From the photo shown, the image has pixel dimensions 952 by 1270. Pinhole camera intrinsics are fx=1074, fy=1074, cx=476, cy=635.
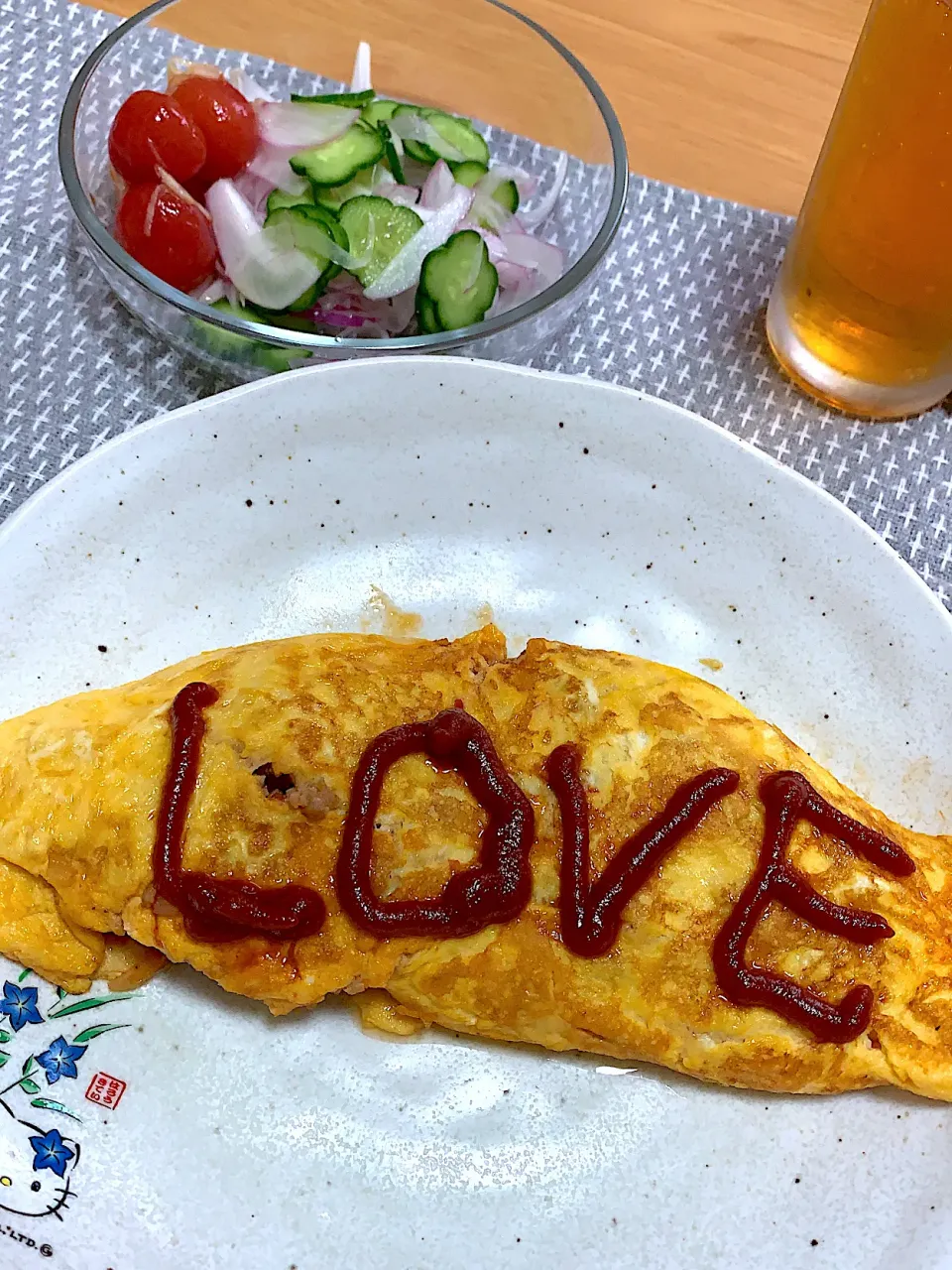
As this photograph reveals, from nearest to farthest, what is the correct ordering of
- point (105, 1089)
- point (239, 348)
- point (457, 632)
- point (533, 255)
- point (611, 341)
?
point (105, 1089) < point (457, 632) < point (239, 348) < point (533, 255) < point (611, 341)

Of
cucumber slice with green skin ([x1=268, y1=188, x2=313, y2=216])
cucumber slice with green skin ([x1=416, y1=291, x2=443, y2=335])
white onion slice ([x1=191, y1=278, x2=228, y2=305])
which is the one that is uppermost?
cucumber slice with green skin ([x1=268, y1=188, x2=313, y2=216])

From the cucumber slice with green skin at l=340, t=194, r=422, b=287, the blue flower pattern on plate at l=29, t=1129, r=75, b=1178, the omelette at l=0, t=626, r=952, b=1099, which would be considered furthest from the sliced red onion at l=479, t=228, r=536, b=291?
the blue flower pattern on plate at l=29, t=1129, r=75, b=1178

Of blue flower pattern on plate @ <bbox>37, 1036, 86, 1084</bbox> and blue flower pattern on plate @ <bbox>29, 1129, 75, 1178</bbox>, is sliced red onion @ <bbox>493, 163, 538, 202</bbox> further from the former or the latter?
blue flower pattern on plate @ <bbox>29, 1129, 75, 1178</bbox>

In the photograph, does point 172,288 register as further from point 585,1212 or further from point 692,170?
point 585,1212

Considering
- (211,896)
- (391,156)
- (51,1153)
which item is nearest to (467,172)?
(391,156)

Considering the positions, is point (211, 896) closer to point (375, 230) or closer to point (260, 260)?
point (260, 260)

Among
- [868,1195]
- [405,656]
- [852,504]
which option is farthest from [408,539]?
[868,1195]
